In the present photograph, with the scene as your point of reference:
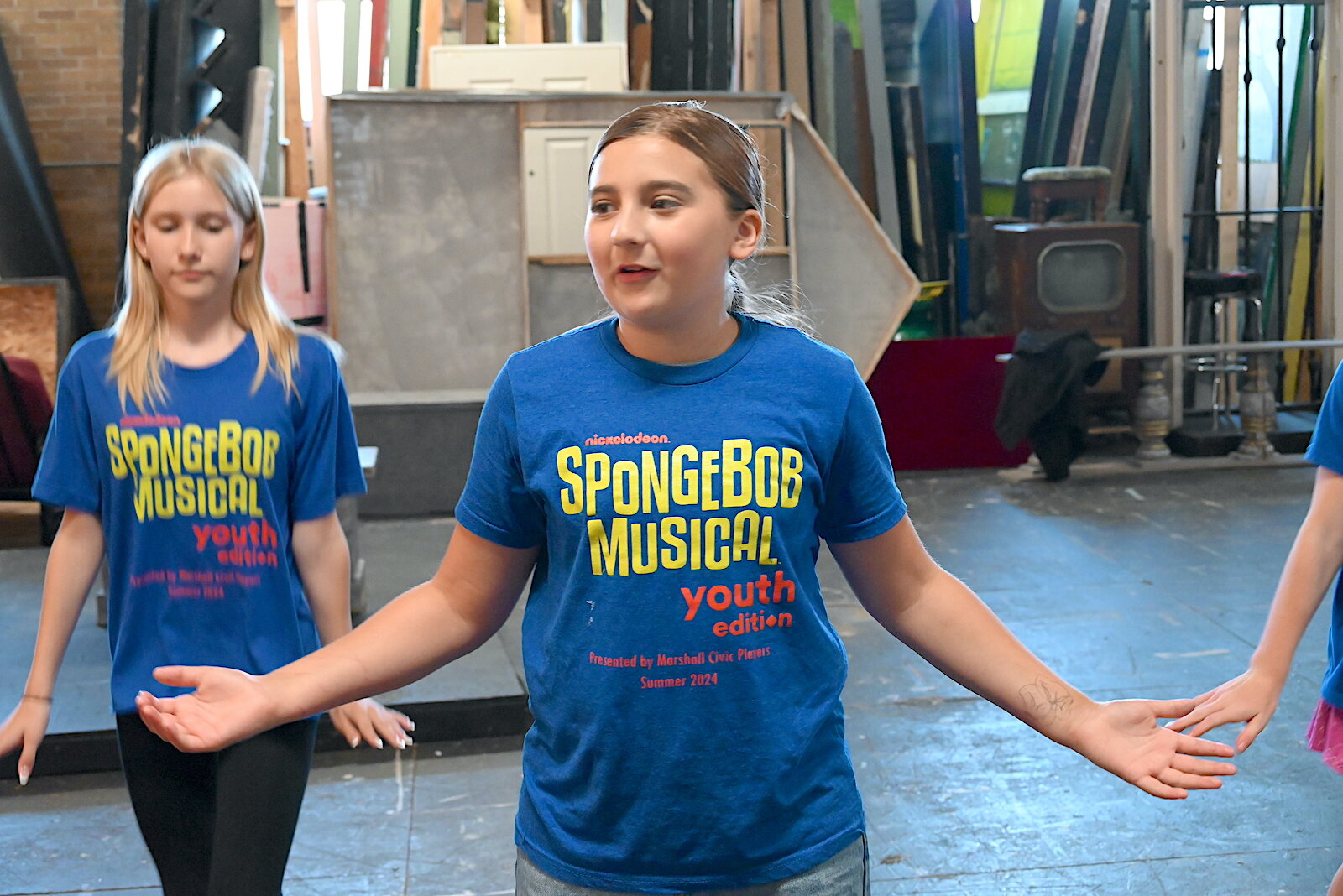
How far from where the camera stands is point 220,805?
197cm

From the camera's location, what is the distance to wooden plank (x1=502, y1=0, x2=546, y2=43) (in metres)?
7.95

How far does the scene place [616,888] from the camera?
1.43 meters

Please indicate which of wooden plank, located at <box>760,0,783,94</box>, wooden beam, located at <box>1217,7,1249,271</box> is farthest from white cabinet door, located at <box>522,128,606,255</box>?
wooden beam, located at <box>1217,7,1249,271</box>

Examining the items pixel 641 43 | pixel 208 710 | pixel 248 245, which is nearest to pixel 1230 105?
pixel 641 43

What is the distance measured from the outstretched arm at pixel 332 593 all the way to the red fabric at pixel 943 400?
5.87 meters

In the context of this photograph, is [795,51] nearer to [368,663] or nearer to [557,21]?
[557,21]

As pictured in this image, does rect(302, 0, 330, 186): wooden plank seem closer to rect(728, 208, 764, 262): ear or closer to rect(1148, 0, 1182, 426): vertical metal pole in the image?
rect(1148, 0, 1182, 426): vertical metal pole

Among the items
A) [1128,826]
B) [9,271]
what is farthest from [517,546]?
[9,271]

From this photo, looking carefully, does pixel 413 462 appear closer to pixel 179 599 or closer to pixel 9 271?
pixel 9 271

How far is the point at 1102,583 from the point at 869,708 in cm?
168

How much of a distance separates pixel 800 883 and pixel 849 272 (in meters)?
6.52

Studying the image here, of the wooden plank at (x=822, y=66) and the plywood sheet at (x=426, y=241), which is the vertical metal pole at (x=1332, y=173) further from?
the plywood sheet at (x=426, y=241)

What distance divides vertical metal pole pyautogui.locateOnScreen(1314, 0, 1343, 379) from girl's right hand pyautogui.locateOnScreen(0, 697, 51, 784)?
7.82 m

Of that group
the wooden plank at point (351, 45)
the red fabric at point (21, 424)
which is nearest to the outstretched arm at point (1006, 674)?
the red fabric at point (21, 424)
